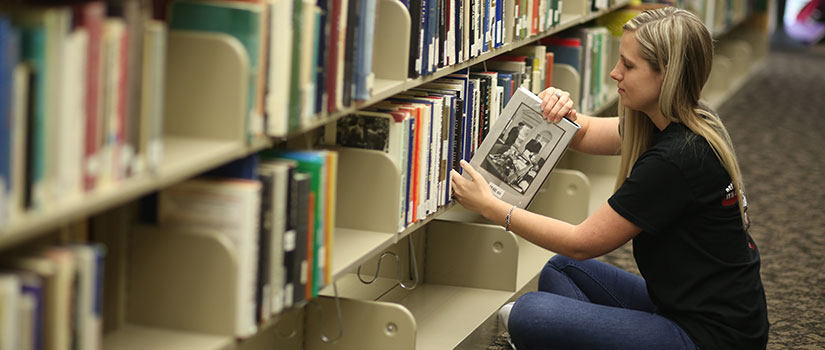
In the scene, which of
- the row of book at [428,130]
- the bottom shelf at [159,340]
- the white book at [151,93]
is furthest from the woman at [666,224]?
the white book at [151,93]

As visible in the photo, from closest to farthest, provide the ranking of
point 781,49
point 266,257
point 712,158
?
point 266,257, point 712,158, point 781,49

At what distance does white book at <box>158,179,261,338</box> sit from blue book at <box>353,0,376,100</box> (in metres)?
0.43

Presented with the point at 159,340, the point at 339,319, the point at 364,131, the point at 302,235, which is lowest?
the point at 339,319

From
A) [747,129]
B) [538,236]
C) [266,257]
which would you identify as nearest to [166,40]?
[266,257]

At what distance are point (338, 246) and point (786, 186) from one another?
3133 mm

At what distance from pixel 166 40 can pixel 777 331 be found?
2.12 m

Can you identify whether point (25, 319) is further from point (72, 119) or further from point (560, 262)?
point (560, 262)

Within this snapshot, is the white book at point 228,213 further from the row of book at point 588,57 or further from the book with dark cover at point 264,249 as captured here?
the row of book at point 588,57

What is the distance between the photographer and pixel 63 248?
1429 mm

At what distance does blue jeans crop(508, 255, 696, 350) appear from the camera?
7.79ft

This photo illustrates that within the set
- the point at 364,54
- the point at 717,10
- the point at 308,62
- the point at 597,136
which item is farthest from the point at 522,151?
the point at 717,10

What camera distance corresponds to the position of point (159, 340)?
5.78 feet

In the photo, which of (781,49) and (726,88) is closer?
(726,88)

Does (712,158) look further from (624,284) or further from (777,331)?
(777,331)
